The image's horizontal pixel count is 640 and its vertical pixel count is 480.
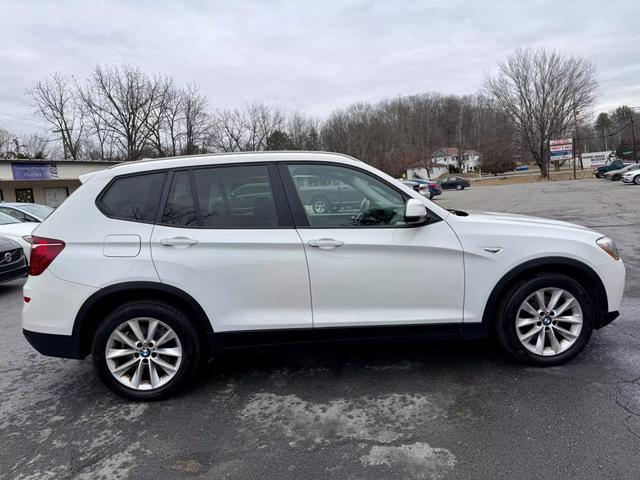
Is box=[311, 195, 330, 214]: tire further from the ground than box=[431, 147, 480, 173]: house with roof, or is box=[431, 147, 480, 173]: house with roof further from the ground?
box=[431, 147, 480, 173]: house with roof

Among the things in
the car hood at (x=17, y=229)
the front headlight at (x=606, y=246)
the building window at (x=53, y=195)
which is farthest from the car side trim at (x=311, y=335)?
the building window at (x=53, y=195)

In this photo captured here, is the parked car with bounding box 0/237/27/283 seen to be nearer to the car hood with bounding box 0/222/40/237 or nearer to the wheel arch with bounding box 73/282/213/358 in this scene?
the car hood with bounding box 0/222/40/237

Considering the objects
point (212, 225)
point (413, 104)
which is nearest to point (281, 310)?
point (212, 225)

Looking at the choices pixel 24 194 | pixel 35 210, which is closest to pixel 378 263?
pixel 35 210

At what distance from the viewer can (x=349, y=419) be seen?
9.75 feet

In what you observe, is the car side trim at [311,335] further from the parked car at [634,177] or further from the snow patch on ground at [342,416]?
the parked car at [634,177]

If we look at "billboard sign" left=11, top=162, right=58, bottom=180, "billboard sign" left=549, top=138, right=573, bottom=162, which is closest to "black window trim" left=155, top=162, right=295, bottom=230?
"billboard sign" left=11, top=162, right=58, bottom=180

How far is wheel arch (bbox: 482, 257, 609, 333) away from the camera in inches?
132

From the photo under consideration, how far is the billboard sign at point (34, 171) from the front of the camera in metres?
Result: 27.1

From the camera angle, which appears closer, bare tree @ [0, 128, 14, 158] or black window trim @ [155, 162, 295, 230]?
black window trim @ [155, 162, 295, 230]

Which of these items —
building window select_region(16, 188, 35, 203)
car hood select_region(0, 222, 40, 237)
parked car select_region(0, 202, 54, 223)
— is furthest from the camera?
building window select_region(16, 188, 35, 203)

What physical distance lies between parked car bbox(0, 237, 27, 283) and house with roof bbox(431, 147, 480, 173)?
4135 inches

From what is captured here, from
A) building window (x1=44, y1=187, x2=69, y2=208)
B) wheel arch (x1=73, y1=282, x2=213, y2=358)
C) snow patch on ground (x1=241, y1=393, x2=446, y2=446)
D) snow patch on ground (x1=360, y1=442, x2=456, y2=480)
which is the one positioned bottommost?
snow patch on ground (x1=360, y1=442, x2=456, y2=480)

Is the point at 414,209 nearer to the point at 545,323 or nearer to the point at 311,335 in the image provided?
the point at 311,335
